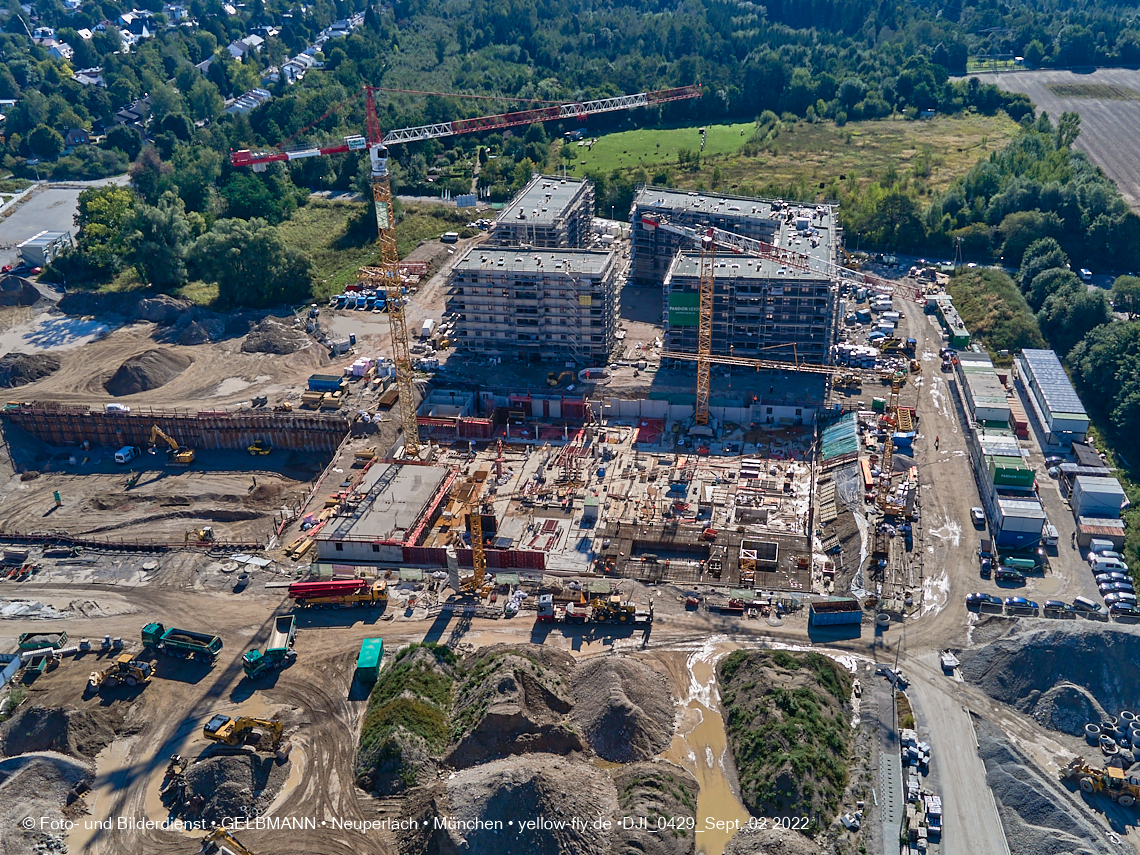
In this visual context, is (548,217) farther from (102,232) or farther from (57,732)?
(57,732)

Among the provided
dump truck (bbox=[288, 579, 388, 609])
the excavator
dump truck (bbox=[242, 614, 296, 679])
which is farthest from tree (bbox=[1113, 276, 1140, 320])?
the excavator

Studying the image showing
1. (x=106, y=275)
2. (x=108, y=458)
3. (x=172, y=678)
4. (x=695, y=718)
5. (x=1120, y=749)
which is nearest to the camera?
(x=1120, y=749)

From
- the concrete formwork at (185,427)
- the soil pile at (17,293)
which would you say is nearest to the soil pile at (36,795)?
the concrete formwork at (185,427)

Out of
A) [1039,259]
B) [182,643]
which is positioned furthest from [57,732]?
[1039,259]

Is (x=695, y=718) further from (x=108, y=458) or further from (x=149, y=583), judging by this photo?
(x=108, y=458)

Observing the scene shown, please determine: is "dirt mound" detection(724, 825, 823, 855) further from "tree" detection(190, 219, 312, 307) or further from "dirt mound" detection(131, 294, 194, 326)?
"dirt mound" detection(131, 294, 194, 326)

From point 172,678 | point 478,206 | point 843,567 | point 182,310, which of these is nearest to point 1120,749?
point 843,567
